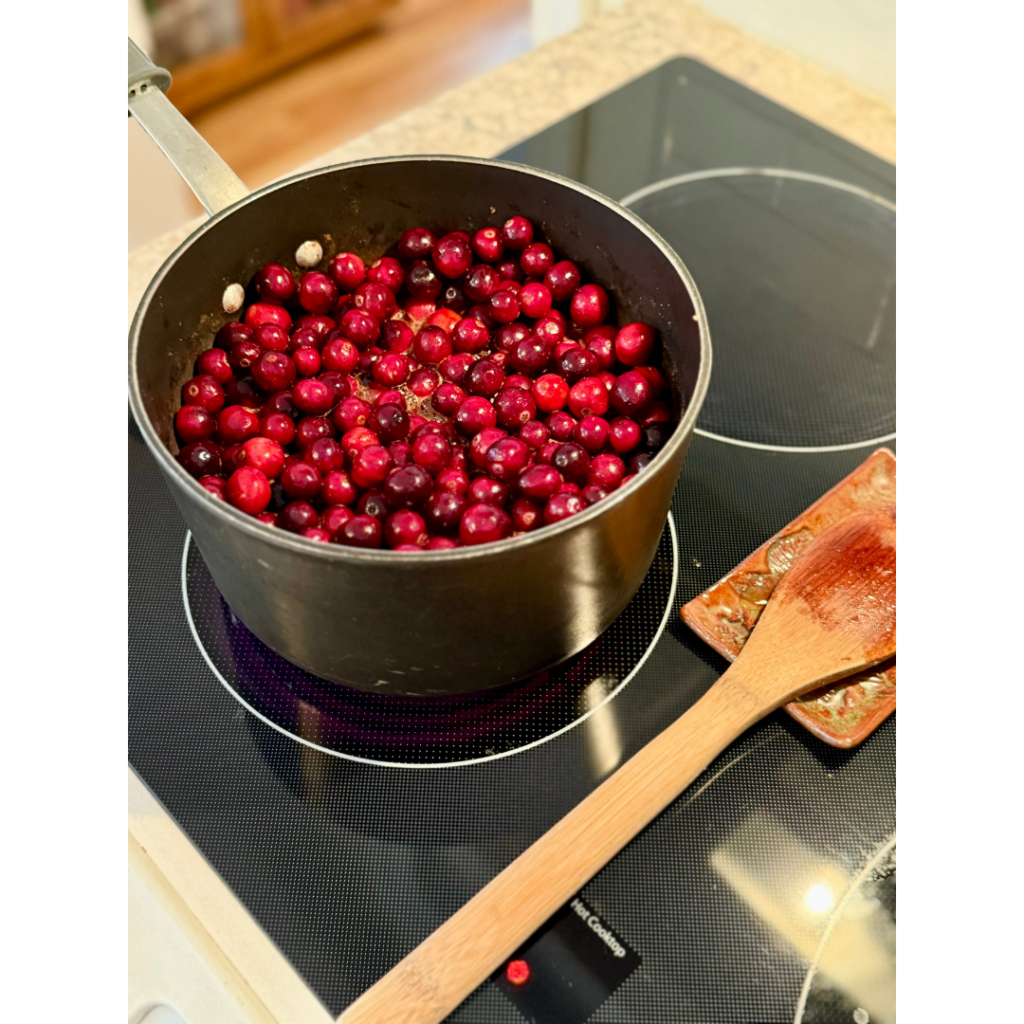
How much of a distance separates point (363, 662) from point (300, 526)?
5.2 inches

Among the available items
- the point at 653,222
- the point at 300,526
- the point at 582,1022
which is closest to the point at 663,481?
the point at 300,526

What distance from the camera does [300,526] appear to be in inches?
Result: 30.9

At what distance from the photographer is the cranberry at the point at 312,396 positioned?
2.91 ft

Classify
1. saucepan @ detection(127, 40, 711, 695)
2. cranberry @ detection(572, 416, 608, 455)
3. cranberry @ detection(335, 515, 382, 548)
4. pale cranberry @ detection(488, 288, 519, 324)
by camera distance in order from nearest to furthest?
saucepan @ detection(127, 40, 711, 695), cranberry @ detection(335, 515, 382, 548), cranberry @ detection(572, 416, 608, 455), pale cranberry @ detection(488, 288, 519, 324)

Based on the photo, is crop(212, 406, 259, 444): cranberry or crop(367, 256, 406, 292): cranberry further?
crop(367, 256, 406, 292): cranberry

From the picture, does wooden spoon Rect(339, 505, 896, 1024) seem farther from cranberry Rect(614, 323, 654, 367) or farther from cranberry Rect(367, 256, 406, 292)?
cranberry Rect(367, 256, 406, 292)

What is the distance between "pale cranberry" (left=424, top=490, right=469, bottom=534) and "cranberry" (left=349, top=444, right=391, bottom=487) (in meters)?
0.07

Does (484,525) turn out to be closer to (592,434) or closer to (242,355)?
(592,434)

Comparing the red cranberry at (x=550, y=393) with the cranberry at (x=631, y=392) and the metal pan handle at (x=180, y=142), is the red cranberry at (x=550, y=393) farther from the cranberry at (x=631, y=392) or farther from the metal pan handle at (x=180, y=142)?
the metal pan handle at (x=180, y=142)

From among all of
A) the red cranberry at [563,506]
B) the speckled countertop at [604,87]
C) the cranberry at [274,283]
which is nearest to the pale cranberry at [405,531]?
the red cranberry at [563,506]

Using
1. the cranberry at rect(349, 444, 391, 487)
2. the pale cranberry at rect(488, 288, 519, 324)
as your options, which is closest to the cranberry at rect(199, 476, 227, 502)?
the cranberry at rect(349, 444, 391, 487)

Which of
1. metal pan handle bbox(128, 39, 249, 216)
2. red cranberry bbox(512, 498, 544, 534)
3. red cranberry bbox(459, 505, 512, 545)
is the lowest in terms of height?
red cranberry bbox(512, 498, 544, 534)

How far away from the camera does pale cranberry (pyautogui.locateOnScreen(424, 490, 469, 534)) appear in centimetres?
76

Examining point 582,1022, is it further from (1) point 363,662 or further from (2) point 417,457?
(2) point 417,457
